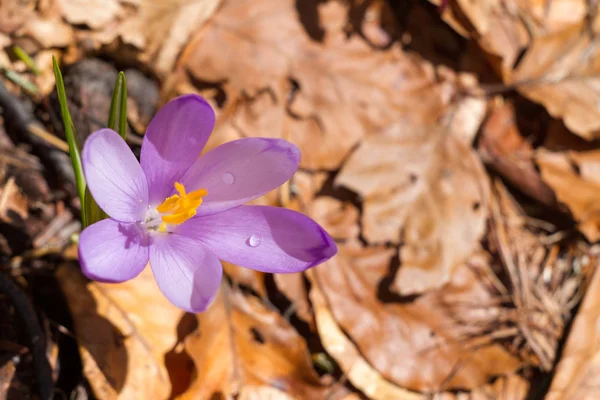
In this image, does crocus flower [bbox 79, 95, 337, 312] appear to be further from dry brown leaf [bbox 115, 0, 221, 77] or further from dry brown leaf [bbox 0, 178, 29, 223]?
dry brown leaf [bbox 115, 0, 221, 77]

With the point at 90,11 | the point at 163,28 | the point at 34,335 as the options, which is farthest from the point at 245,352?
the point at 90,11

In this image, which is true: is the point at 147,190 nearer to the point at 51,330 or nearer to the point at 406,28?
the point at 51,330

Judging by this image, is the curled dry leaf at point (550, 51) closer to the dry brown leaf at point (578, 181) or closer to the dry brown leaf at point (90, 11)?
the dry brown leaf at point (578, 181)

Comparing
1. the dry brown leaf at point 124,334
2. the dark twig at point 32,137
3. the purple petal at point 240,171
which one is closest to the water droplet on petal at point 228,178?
the purple petal at point 240,171

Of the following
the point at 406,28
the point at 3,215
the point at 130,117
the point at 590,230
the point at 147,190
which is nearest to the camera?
the point at 147,190

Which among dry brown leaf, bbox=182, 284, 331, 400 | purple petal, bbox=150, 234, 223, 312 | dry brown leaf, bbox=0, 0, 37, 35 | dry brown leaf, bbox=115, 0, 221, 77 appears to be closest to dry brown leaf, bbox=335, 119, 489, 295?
dry brown leaf, bbox=182, 284, 331, 400

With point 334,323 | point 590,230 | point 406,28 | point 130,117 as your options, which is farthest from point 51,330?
point 590,230

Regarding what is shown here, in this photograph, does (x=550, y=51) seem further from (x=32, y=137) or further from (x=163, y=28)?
A: (x=32, y=137)
